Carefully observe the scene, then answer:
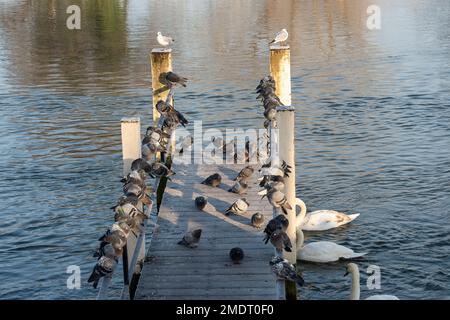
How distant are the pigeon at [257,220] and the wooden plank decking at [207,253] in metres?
0.14

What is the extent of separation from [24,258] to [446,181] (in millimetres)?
13789

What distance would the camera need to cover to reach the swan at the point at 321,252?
2219 centimetres

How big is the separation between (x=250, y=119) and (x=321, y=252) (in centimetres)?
1717

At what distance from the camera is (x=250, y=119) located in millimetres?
38875

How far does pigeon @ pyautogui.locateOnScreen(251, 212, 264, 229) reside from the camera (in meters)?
20.2

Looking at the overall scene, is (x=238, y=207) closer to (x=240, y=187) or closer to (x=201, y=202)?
(x=201, y=202)

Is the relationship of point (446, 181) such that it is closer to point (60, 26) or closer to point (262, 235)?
point (262, 235)

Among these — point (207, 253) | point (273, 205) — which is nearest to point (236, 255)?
point (207, 253)

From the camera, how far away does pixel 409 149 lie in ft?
109

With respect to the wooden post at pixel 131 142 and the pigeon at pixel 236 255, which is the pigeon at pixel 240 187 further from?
the pigeon at pixel 236 255

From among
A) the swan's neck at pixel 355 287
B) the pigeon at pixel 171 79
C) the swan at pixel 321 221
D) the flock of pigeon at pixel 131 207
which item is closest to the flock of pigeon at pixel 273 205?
the flock of pigeon at pixel 131 207

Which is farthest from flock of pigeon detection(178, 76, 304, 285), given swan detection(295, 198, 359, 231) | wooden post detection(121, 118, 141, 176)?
swan detection(295, 198, 359, 231)

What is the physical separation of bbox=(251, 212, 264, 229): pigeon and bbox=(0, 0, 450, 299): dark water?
2.23 m
